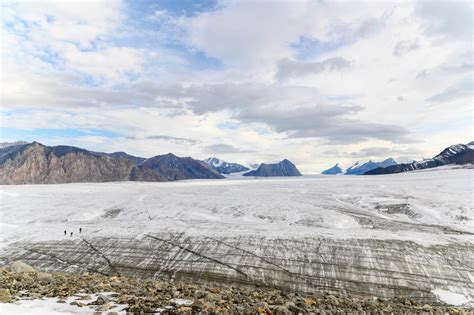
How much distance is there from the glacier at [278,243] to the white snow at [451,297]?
0.32 feet

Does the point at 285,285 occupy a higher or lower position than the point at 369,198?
lower

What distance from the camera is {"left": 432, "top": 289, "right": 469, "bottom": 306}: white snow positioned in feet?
63.3

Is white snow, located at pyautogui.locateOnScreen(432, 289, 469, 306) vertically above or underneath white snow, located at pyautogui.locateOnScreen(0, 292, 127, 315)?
underneath

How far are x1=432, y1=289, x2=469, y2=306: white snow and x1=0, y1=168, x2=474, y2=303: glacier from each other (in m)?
0.10

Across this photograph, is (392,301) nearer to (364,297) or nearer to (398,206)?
(364,297)

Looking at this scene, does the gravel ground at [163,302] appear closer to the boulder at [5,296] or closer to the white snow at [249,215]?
the boulder at [5,296]

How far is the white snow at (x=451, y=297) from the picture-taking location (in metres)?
19.3

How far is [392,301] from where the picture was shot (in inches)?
732

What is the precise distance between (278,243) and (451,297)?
12.8 m

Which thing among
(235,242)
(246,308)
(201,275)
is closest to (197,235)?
(235,242)

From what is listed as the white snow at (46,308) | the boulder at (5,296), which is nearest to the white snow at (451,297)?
the white snow at (46,308)

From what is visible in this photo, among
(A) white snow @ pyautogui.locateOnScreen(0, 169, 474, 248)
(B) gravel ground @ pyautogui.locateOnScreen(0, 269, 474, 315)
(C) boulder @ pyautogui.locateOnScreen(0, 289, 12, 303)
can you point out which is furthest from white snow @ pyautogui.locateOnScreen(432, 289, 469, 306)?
(C) boulder @ pyautogui.locateOnScreen(0, 289, 12, 303)

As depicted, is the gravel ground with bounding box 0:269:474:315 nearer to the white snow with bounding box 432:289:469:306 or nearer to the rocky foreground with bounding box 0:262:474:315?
the rocky foreground with bounding box 0:262:474:315

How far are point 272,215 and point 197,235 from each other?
1213 centimetres
